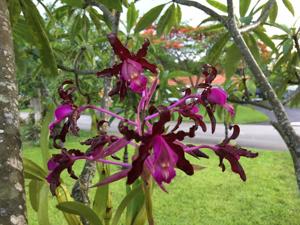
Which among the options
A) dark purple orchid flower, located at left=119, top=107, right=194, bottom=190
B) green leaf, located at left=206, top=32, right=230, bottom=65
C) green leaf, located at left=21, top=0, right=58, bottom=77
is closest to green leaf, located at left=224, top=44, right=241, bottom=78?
green leaf, located at left=206, top=32, right=230, bottom=65

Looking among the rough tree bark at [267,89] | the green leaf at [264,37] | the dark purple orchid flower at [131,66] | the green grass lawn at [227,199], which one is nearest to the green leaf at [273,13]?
the green leaf at [264,37]

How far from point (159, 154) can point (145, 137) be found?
0.06 feet

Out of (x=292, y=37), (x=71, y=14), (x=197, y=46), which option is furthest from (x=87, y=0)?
(x=197, y=46)

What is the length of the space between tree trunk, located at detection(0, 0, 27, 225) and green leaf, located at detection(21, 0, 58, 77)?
39 centimetres

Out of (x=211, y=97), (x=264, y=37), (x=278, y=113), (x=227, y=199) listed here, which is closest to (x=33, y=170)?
(x=211, y=97)

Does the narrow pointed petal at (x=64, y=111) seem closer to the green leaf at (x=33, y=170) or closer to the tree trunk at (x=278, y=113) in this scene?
the green leaf at (x=33, y=170)

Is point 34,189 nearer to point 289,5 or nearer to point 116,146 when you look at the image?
point 116,146

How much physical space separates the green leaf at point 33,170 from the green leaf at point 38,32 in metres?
0.32

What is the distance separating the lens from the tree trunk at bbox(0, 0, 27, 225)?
348 mm

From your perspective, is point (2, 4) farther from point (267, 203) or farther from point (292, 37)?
point (267, 203)

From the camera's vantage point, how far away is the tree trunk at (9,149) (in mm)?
348

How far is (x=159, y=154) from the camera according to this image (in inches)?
15.0

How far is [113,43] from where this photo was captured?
455 millimetres

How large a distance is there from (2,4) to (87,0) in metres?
0.81
